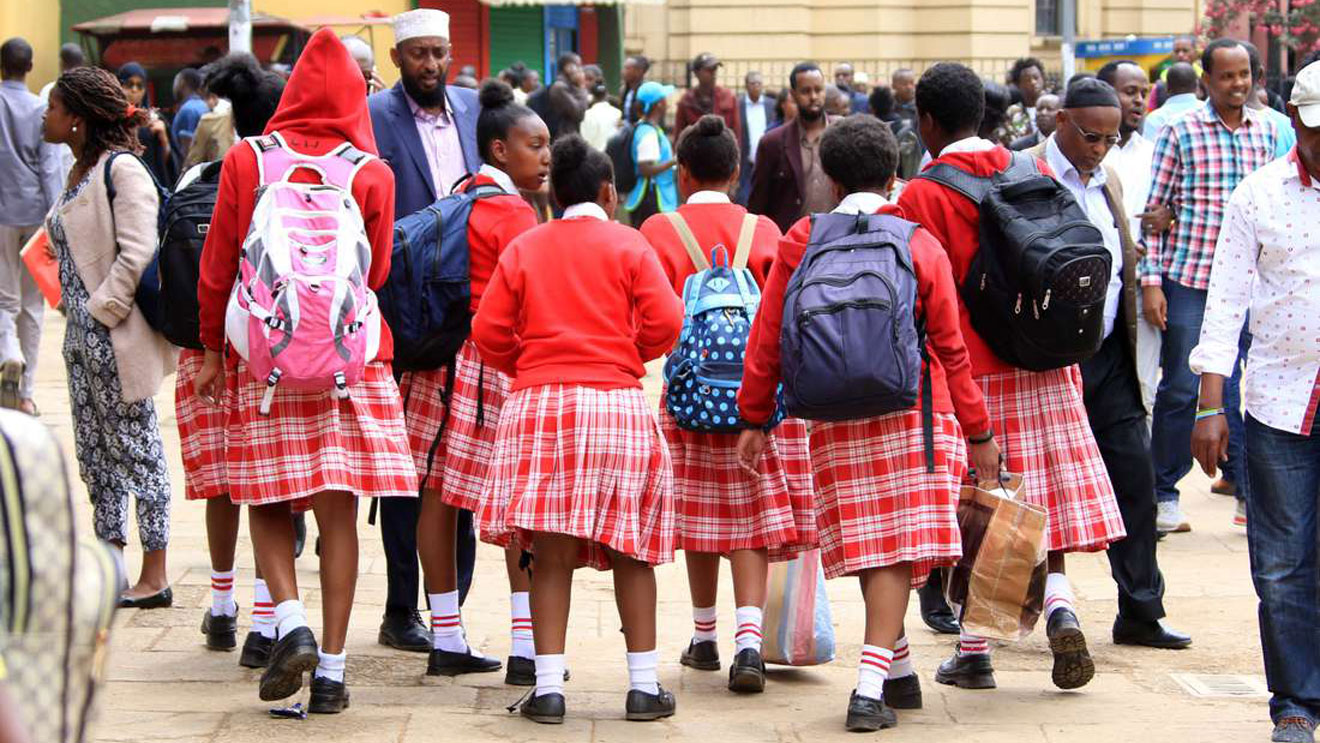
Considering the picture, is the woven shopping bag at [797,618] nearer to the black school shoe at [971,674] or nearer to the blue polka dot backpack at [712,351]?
the black school shoe at [971,674]

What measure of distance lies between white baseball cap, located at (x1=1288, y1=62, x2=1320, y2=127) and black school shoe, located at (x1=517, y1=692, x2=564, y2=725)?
8.63ft

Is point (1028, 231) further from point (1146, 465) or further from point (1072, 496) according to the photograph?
point (1146, 465)

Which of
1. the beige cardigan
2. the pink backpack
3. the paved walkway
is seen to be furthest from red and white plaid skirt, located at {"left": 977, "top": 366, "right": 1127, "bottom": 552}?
the beige cardigan

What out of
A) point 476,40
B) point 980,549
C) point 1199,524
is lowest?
point 1199,524

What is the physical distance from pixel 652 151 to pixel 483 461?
9900 mm

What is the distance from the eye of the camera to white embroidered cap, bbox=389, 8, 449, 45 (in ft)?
23.9

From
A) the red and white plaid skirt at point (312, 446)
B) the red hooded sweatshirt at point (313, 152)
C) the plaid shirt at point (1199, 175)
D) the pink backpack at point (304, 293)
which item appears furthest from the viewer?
the plaid shirt at point (1199, 175)

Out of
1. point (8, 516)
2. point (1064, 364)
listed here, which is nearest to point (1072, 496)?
point (1064, 364)

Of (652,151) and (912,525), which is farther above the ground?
(652,151)

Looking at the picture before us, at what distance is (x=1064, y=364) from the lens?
6273mm

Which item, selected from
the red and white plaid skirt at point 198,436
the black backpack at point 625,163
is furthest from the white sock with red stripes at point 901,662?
the black backpack at point 625,163

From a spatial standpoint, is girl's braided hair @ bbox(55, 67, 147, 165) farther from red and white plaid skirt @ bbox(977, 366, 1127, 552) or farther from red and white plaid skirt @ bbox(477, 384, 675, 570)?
red and white plaid skirt @ bbox(977, 366, 1127, 552)

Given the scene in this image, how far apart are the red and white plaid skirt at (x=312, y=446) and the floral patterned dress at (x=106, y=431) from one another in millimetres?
1502

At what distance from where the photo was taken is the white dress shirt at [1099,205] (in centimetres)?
714
